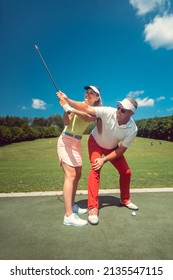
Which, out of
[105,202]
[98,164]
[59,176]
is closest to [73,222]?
[98,164]

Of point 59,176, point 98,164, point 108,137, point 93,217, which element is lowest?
point 93,217

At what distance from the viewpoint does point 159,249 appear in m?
2.83

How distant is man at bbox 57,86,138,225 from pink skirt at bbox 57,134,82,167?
35 cm

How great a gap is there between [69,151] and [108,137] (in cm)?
73

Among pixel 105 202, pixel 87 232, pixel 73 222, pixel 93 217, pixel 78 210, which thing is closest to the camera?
pixel 87 232

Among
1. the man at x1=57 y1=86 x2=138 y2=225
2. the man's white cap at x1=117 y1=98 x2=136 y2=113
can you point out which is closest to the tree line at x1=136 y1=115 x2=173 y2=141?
the man at x1=57 y1=86 x2=138 y2=225

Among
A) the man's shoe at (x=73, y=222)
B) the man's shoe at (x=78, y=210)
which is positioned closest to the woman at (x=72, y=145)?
the man's shoe at (x=73, y=222)

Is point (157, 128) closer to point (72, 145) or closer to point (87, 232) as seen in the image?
point (72, 145)

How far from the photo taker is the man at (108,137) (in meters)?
3.95

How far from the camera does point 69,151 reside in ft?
13.2

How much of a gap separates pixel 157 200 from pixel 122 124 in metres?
1.78

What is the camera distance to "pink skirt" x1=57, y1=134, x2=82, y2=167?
3980 mm

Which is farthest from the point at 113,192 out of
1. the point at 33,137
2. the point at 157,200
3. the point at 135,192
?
the point at 33,137
